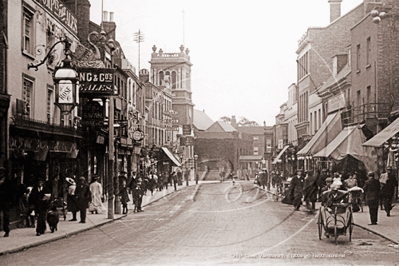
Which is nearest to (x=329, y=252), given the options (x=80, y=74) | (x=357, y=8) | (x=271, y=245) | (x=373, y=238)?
(x=271, y=245)

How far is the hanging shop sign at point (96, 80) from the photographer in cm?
2259

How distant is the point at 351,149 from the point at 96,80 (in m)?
10.9

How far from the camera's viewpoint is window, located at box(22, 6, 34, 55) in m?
20.0

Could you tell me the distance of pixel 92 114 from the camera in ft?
94.4

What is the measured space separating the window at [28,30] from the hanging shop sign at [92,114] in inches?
306

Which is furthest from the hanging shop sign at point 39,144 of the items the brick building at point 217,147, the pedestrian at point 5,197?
the brick building at point 217,147

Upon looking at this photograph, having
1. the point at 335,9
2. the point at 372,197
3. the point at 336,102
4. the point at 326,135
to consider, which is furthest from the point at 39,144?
the point at 336,102

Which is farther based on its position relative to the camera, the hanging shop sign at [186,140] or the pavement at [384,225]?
the hanging shop sign at [186,140]

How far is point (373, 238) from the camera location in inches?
594

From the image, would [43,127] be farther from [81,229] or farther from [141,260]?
[141,260]

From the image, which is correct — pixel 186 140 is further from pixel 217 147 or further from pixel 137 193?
pixel 217 147

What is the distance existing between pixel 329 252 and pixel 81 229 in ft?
27.3

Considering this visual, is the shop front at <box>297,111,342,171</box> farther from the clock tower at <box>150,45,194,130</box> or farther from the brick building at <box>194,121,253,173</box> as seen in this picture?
the clock tower at <box>150,45,194,130</box>

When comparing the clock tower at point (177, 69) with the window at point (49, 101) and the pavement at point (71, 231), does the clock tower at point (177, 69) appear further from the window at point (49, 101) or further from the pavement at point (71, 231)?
the pavement at point (71, 231)
